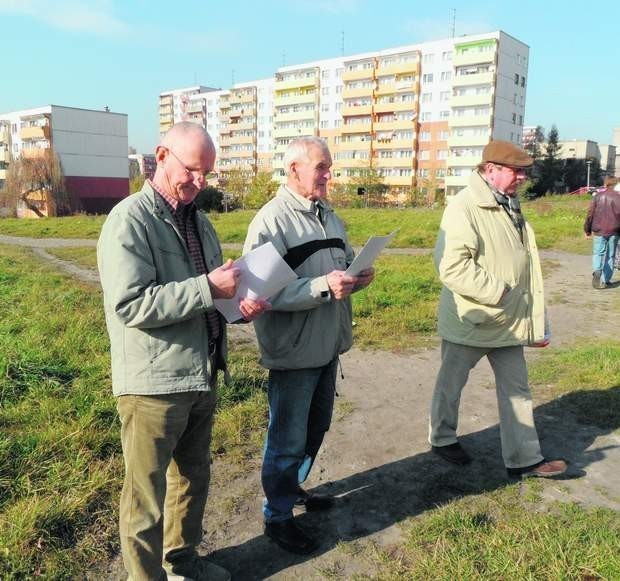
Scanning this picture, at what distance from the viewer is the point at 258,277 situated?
8.25ft

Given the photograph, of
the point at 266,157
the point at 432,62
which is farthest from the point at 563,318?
the point at 266,157

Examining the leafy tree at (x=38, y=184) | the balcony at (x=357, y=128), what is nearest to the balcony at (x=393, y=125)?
the balcony at (x=357, y=128)

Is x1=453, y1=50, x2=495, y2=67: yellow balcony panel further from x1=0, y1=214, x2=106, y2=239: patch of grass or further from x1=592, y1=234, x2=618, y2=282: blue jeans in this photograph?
x1=592, y1=234, x2=618, y2=282: blue jeans

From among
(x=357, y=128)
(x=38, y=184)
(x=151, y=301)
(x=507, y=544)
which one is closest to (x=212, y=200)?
(x=38, y=184)

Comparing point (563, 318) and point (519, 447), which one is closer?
point (519, 447)

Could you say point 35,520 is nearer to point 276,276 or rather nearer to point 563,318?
point 276,276

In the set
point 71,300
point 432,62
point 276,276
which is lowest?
point 71,300

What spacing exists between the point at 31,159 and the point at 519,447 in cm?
6556

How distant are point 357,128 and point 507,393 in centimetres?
7570

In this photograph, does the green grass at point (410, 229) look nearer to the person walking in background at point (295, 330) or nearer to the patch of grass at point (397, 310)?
the patch of grass at point (397, 310)

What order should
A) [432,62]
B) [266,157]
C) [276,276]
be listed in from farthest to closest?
[266,157] → [432,62] → [276,276]

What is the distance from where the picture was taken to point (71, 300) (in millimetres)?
8883

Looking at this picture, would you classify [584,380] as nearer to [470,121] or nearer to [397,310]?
[397,310]

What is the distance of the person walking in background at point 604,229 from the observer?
10445 millimetres
